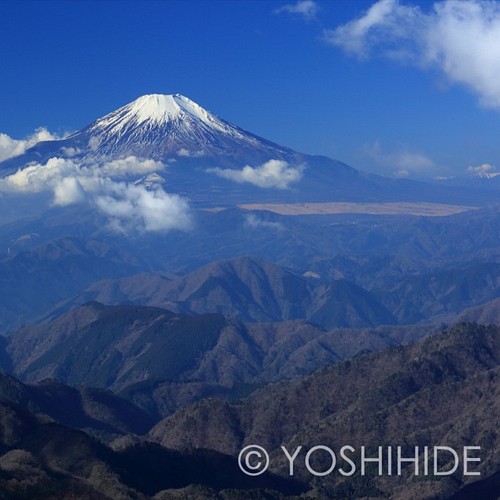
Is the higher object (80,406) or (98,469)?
(80,406)

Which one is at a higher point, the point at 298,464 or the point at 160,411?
the point at 160,411

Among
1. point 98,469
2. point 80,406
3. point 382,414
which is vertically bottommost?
point 98,469

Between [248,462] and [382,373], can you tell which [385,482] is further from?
[382,373]

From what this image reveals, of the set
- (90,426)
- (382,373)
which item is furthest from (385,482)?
(90,426)

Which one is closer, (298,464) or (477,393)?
(298,464)
